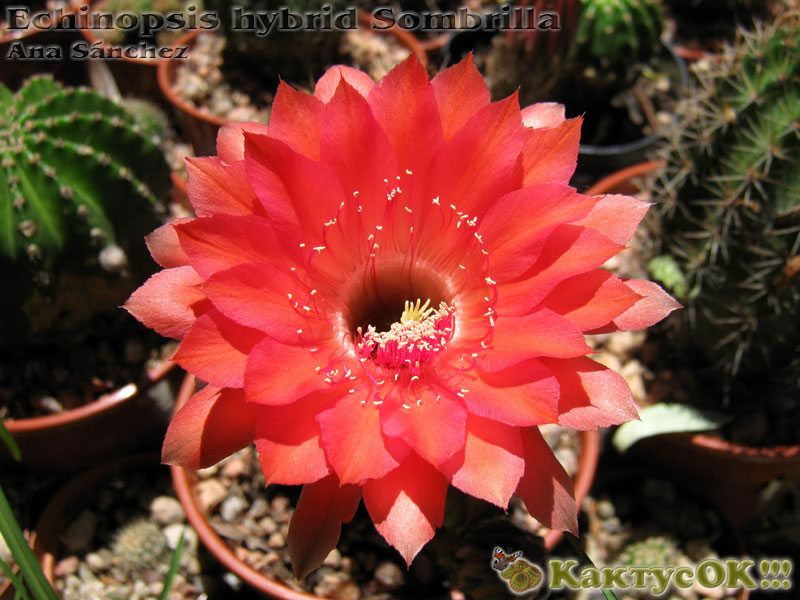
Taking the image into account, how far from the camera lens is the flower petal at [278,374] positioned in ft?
2.27

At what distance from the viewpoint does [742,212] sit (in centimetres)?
116

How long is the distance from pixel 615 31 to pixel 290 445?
1.42 metres

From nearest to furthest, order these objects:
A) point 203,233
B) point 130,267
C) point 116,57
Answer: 1. point 203,233
2. point 130,267
3. point 116,57

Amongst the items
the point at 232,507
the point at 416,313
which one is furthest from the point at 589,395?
the point at 232,507

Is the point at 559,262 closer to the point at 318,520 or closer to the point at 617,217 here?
the point at 617,217

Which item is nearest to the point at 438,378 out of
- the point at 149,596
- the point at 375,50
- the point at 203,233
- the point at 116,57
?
the point at 203,233

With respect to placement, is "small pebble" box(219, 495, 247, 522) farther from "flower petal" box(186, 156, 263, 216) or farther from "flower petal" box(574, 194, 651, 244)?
"flower petal" box(574, 194, 651, 244)

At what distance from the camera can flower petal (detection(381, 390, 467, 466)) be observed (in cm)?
69

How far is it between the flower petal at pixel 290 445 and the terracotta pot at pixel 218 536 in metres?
0.42

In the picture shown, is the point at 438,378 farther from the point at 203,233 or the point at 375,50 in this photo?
the point at 375,50

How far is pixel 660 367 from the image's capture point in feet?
4.86

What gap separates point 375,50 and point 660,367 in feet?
3.91

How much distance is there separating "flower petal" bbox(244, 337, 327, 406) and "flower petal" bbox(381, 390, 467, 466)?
90mm

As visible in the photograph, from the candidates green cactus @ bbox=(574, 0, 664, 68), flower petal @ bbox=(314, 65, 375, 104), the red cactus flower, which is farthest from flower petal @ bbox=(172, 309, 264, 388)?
green cactus @ bbox=(574, 0, 664, 68)
